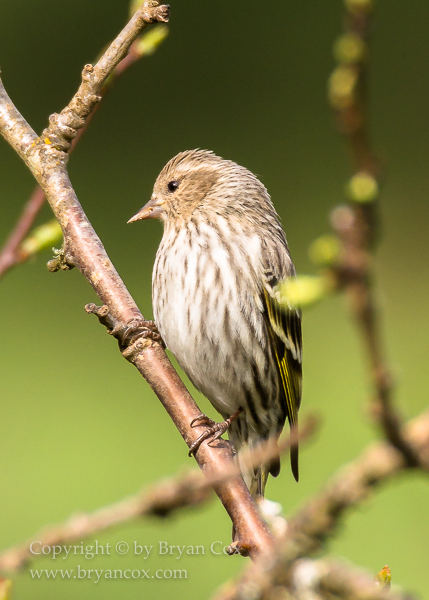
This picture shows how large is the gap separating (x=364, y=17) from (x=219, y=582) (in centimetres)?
329

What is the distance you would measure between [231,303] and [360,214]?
1.64m

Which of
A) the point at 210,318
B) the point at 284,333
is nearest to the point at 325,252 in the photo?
the point at 210,318

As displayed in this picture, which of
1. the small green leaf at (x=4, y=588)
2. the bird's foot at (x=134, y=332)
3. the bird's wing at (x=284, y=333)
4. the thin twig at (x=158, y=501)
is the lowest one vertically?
the thin twig at (x=158, y=501)

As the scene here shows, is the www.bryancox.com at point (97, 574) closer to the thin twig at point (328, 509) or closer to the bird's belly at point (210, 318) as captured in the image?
the bird's belly at point (210, 318)

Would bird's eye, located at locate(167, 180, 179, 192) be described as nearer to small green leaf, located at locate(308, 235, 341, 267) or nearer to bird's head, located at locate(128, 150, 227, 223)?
bird's head, located at locate(128, 150, 227, 223)

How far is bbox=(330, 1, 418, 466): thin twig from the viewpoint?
1.06ft

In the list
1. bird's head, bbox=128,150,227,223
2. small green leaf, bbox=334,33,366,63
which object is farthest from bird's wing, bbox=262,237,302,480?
small green leaf, bbox=334,33,366,63

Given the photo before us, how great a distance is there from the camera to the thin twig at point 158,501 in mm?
396

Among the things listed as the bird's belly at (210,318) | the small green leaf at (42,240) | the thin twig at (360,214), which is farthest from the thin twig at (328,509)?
the bird's belly at (210,318)

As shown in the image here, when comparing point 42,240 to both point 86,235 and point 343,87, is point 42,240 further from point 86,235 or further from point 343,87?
point 343,87

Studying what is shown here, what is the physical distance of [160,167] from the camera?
5.57 m

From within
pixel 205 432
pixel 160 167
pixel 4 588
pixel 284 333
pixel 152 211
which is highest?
pixel 160 167

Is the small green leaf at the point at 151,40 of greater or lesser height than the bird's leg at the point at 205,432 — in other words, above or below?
above

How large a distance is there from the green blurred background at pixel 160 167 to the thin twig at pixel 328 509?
377 cm
